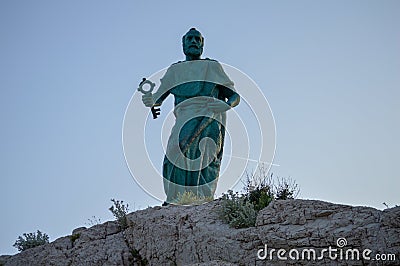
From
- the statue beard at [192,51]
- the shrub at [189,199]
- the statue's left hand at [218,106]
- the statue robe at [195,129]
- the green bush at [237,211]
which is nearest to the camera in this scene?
the green bush at [237,211]

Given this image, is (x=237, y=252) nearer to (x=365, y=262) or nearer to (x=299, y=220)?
(x=299, y=220)

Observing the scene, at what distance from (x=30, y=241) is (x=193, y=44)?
4.76 meters

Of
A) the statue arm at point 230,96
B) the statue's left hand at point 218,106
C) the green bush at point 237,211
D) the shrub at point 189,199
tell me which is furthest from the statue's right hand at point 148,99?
the green bush at point 237,211

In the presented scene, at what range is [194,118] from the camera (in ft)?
36.9

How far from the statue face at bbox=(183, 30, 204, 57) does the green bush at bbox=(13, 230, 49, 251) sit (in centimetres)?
439

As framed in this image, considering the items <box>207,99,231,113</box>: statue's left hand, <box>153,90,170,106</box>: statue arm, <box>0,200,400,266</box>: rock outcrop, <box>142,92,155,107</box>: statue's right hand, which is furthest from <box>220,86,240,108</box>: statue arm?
<box>0,200,400,266</box>: rock outcrop

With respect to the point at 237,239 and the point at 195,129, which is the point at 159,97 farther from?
the point at 237,239

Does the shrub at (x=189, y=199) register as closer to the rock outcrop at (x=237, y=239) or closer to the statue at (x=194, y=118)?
the statue at (x=194, y=118)

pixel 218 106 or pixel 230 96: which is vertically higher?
pixel 230 96

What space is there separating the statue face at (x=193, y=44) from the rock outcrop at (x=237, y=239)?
11.9 feet

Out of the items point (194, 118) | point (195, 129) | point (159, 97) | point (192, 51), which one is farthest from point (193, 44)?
point (195, 129)

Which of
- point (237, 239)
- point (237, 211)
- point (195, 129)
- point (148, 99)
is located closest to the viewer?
point (237, 239)

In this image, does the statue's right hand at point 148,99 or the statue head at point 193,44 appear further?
the statue head at point 193,44

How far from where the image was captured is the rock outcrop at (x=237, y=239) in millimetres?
6758
